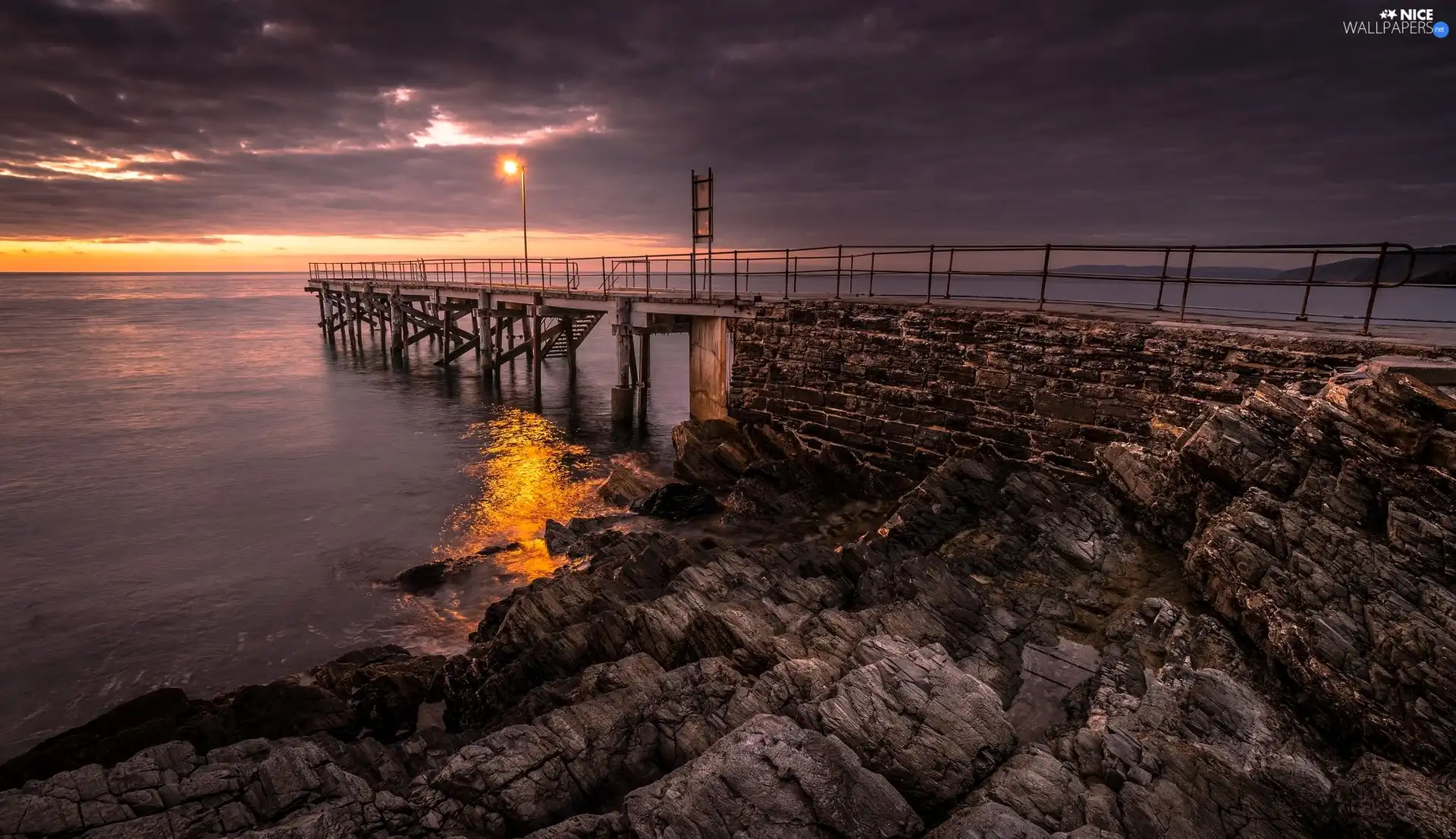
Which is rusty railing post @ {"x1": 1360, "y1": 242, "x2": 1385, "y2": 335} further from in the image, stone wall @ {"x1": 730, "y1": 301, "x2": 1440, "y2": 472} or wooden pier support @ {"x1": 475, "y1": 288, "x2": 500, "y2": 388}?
wooden pier support @ {"x1": 475, "y1": 288, "x2": 500, "y2": 388}

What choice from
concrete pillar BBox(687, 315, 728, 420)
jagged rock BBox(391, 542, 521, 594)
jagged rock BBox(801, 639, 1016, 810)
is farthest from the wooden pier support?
jagged rock BBox(801, 639, 1016, 810)

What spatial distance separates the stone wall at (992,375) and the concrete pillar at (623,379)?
6.66 m

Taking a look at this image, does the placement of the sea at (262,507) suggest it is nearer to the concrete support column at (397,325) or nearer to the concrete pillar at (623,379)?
the concrete pillar at (623,379)

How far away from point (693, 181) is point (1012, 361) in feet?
35.0

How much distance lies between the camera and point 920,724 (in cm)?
534

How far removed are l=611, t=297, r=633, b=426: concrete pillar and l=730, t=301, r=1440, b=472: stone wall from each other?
6660 millimetres

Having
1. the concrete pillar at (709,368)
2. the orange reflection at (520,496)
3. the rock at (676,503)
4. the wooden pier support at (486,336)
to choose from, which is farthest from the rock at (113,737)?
the wooden pier support at (486,336)

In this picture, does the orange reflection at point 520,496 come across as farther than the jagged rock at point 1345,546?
Yes

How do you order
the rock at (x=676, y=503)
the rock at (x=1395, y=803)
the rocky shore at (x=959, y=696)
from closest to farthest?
1. the rock at (x=1395, y=803)
2. the rocky shore at (x=959, y=696)
3. the rock at (x=676, y=503)

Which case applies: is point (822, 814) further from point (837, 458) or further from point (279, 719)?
point (837, 458)

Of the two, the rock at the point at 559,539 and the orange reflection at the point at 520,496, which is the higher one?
the rock at the point at 559,539

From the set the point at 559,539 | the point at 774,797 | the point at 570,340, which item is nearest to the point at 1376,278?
the point at 774,797

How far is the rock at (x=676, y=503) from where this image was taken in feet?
46.1

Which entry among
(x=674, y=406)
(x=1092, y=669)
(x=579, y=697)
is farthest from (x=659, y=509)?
(x=674, y=406)
